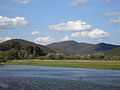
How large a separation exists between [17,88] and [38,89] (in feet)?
9.78

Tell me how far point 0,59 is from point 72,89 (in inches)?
5883

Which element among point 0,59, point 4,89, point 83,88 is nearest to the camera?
point 4,89

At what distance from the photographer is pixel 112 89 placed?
46.7 metres

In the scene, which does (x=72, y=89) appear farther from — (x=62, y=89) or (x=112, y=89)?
(x=112, y=89)

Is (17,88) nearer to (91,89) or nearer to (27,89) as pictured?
(27,89)

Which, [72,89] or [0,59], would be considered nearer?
[72,89]

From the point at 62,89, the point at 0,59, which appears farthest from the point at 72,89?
the point at 0,59

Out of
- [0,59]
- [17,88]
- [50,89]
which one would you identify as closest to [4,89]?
[17,88]

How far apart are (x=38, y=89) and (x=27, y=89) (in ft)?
4.88

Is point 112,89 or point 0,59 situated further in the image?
point 0,59

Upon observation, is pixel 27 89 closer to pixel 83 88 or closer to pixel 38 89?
pixel 38 89

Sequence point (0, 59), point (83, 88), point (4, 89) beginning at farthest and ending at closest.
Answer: point (0, 59) < point (83, 88) < point (4, 89)

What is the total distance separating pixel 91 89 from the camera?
151 feet

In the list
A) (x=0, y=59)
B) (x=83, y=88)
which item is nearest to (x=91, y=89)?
(x=83, y=88)
